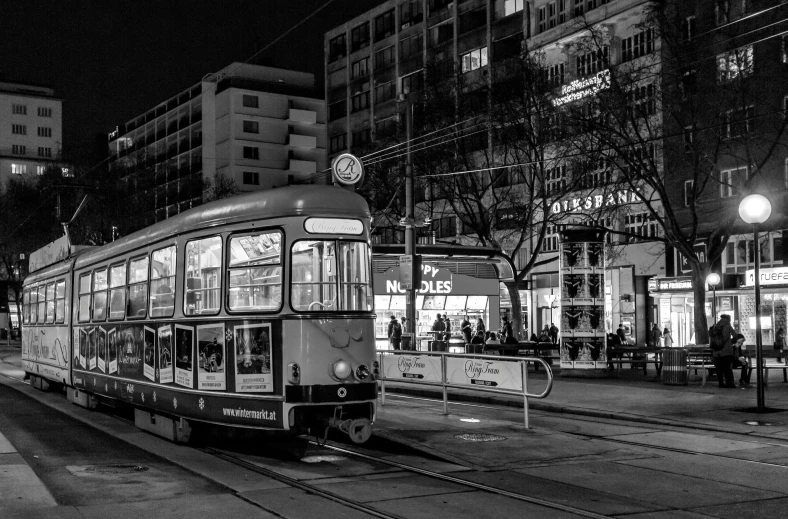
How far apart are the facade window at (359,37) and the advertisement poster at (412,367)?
2272 inches

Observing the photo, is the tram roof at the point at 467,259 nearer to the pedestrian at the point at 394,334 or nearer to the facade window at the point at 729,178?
the pedestrian at the point at 394,334

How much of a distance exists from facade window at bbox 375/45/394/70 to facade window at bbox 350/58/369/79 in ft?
5.14

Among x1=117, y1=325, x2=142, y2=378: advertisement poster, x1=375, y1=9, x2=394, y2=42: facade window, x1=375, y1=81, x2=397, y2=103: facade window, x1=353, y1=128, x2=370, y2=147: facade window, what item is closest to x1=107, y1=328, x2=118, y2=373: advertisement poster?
x1=117, y1=325, x2=142, y2=378: advertisement poster

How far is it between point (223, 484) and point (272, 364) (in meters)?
1.81

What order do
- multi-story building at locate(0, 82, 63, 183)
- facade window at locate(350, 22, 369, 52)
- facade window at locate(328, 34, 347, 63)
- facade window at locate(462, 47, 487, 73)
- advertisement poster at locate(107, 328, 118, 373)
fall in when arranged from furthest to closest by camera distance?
1. multi-story building at locate(0, 82, 63, 183)
2. facade window at locate(328, 34, 347, 63)
3. facade window at locate(350, 22, 369, 52)
4. facade window at locate(462, 47, 487, 73)
5. advertisement poster at locate(107, 328, 118, 373)

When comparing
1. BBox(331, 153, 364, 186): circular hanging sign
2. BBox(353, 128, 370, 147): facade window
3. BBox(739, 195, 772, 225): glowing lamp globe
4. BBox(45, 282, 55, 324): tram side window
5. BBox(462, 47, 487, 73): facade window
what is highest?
BBox(462, 47, 487, 73): facade window

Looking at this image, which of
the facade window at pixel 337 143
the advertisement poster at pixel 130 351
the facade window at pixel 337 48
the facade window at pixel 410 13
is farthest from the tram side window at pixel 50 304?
the facade window at pixel 337 48

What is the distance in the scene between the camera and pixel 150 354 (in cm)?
1462

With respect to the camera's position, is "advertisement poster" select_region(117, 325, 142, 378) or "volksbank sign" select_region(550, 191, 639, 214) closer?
"advertisement poster" select_region(117, 325, 142, 378)

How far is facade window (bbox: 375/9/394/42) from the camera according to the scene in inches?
2785

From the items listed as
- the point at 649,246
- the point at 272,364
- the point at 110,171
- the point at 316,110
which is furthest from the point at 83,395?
the point at 316,110

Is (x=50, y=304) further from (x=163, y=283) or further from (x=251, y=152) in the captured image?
(x=251, y=152)

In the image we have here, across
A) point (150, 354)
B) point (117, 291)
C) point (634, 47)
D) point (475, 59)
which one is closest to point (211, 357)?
point (150, 354)

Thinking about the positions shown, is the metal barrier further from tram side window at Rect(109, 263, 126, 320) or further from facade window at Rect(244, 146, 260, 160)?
facade window at Rect(244, 146, 260, 160)
